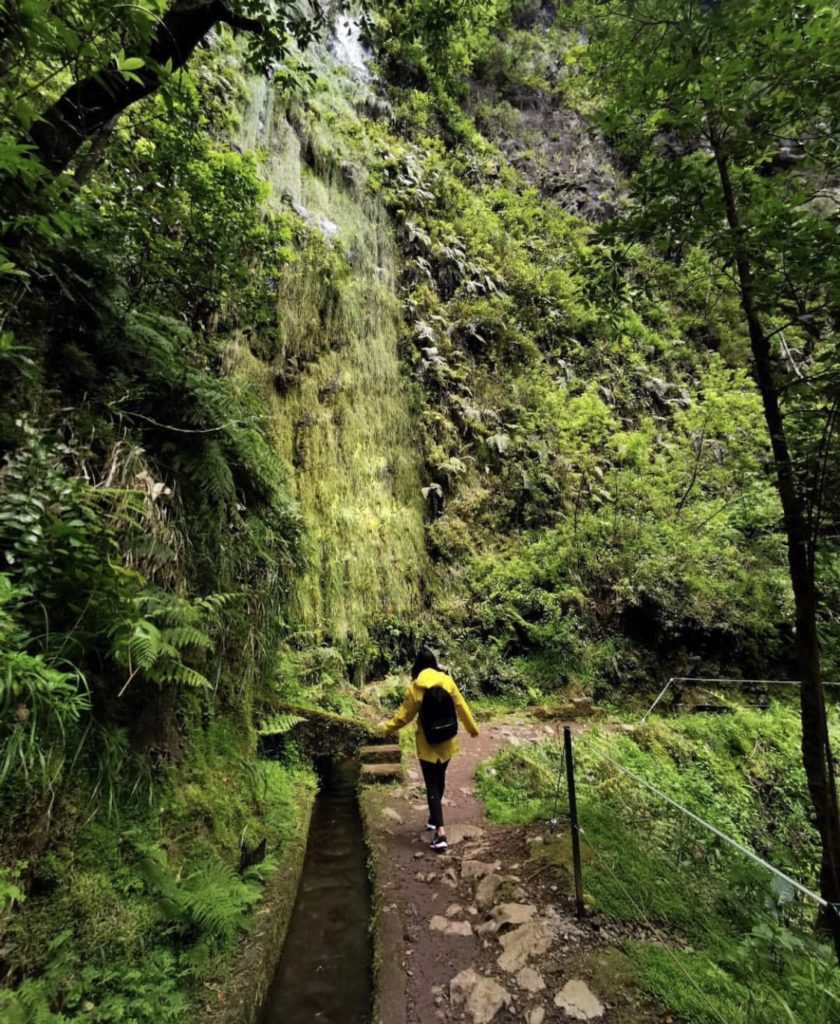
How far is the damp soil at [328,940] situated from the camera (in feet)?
9.81

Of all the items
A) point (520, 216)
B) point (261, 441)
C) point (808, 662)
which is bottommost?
point (808, 662)

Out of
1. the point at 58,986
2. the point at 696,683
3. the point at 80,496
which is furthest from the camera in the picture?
the point at 696,683

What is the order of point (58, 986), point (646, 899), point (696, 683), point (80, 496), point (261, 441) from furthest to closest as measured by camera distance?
point (696, 683) < point (261, 441) < point (646, 899) < point (80, 496) < point (58, 986)

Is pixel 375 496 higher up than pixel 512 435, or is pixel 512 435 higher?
pixel 512 435

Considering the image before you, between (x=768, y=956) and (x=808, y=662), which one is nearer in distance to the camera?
(x=768, y=956)

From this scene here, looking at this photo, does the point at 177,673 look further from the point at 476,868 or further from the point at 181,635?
the point at 476,868

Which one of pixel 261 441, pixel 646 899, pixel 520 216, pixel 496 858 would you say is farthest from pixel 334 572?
pixel 520 216

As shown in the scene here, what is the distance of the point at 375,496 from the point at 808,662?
29.9 feet

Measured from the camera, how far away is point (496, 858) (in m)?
4.45

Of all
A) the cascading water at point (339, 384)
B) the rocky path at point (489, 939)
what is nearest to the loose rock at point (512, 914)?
the rocky path at point (489, 939)

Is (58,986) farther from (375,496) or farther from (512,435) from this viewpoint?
(512,435)

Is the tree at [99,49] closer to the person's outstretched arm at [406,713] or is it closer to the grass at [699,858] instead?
the person's outstretched arm at [406,713]

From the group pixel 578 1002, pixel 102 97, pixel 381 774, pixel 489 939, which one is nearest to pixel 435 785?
pixel 489 939

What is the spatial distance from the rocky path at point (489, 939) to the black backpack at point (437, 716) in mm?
1030
